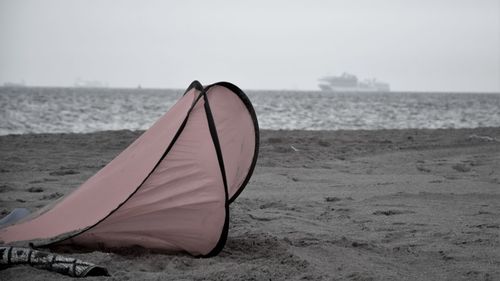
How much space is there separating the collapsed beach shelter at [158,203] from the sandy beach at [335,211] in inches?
5.3

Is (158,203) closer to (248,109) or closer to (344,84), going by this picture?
(248,109)

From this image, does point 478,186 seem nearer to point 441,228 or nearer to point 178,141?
point 441,228

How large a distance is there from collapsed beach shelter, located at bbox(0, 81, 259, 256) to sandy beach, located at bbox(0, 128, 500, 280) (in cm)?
14

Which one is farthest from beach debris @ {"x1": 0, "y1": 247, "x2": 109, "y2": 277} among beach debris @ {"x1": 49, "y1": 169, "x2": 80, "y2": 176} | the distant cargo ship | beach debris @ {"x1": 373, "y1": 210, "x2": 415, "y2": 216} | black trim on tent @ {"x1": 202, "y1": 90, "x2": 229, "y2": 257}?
the distant cargo ship

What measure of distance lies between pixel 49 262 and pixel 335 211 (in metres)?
2.45

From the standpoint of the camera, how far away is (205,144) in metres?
3.47

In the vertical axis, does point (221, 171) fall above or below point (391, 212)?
above

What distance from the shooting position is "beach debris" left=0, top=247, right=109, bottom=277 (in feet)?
8.94

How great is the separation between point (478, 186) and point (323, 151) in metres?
3.29

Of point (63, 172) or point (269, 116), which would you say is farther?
point (269, 116)

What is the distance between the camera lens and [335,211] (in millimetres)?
4512

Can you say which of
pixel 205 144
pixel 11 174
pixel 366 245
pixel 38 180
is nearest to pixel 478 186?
pixel 366 245

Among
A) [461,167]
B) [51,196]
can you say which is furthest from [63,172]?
[461,167]

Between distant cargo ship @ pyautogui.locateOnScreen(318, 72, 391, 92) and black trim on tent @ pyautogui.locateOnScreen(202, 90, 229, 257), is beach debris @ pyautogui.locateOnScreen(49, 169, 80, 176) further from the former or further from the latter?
distant cargo ship @ pyautogui.locateOnScreen(318, 72, 391, 92)
